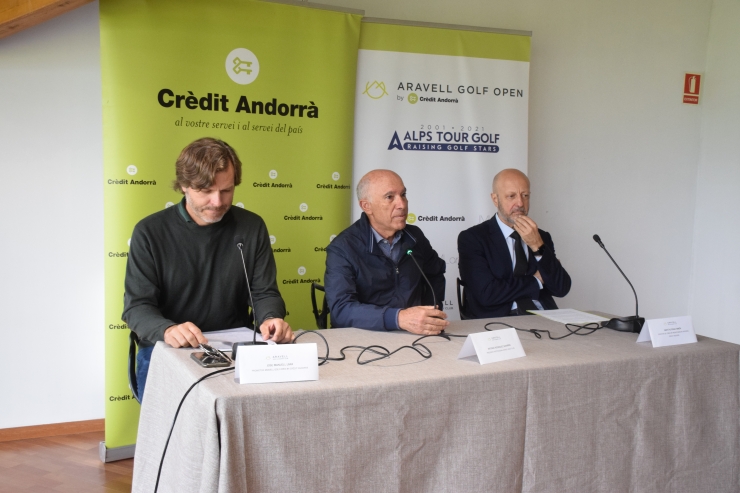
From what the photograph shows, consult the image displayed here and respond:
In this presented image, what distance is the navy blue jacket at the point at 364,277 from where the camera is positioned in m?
2.45

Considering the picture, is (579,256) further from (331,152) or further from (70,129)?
(70,129)

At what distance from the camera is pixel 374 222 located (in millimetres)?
2672

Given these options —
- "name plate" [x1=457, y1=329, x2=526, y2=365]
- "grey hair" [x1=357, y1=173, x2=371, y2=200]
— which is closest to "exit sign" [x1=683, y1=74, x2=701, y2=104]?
"grey hair" [x1=357, y1=173, x2=371, y2=200]

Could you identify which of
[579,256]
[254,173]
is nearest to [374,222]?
[254,173]

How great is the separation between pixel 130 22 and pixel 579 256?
309 centimetres

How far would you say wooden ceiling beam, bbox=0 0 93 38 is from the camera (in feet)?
9.16

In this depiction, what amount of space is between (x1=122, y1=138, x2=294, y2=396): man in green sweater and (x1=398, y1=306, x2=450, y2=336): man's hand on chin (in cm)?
44

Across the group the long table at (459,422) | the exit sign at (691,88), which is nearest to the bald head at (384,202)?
the long table at (459,422)

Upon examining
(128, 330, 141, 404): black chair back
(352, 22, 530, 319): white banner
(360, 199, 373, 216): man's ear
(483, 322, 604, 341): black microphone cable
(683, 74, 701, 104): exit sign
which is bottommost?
(128, 330, 141, 404): black chair back

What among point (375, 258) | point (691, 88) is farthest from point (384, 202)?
point (691, 88)

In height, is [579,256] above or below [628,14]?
below

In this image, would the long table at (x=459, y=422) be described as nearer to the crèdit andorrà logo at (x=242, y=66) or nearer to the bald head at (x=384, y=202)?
the bald head at (x=384, y=202)

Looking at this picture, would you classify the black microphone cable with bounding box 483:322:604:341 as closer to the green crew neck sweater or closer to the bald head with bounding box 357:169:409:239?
the bald head with bounding box 357:169:409:239

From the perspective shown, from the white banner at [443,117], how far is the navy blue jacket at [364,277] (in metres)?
1.03
